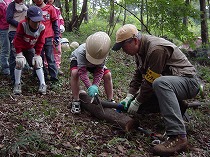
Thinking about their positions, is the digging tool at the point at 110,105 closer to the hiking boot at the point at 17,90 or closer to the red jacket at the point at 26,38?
the hiking boot at the point at 17,90

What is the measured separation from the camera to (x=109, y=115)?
167 inches

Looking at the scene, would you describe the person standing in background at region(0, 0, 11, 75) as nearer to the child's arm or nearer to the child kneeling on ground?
the child kneeling on ground

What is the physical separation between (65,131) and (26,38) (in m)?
2.11

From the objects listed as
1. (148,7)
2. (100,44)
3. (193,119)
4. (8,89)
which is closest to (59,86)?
(8,89)

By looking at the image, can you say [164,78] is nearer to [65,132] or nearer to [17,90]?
[65,132]

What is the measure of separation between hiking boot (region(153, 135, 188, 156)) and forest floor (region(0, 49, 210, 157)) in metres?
0.10

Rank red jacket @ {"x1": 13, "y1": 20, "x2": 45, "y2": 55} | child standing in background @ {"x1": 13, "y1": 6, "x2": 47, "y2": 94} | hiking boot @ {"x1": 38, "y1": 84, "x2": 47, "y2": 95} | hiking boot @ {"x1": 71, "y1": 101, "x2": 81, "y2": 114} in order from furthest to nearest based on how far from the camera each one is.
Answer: hiking boot @ {"x1": 38, "y1": 84, "x2": 47, "y2": 95}, red jacket @ {"x1": 13, "y1": 20, "x2": 45, "y2": 55}, child standing in background @ {"x1": 13, "y1": 6, "x2": 47, "y2": 94}, hiking boot @ {"x1": 71, "y1": 101, "x2": 81, "y2": 114}

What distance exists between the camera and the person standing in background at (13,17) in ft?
17.6

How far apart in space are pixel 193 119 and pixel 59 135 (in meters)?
2.37

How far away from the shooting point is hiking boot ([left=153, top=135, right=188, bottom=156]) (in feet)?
11.3

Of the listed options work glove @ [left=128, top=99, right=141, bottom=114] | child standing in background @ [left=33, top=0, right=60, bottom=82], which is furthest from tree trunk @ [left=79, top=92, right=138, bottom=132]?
child standing in background @ [left=33, top=0, right=60, bottom=82]

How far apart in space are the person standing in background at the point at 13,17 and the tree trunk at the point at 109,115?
65.6 inches

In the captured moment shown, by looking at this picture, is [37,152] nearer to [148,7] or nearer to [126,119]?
[126,119]

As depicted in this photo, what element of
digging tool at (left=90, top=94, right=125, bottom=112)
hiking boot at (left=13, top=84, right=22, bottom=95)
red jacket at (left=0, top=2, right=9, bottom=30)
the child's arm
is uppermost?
red jacket at (left=0, top=2, right=9, bottom=30)
